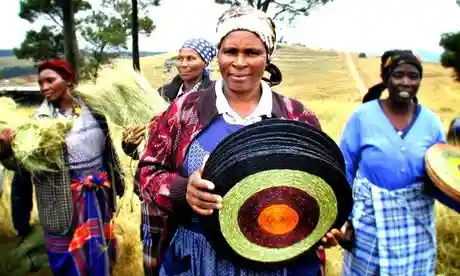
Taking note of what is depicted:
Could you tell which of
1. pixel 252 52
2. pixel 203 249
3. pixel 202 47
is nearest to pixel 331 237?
pixel 203 249

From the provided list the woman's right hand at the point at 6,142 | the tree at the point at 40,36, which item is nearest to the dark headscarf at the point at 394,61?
the woman's right hand at the point at 6,142

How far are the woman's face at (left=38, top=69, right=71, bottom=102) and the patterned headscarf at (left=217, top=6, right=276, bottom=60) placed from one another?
1.77m

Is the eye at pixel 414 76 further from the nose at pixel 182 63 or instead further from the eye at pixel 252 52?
the nose at pixel 182 63

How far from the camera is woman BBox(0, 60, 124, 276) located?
3.20m

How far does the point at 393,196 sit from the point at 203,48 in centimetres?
173

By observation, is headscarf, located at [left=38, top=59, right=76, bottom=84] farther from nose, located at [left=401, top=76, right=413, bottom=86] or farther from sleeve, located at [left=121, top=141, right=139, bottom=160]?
nose, located at [left=401, top=76, right=413, bottom=86]

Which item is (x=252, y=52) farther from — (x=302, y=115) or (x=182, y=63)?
(x=182, y=63)

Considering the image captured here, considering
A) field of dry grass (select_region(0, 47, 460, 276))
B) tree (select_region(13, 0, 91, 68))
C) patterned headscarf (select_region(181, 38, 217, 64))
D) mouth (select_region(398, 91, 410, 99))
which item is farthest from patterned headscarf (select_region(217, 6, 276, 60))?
tree (select_region(13, 0, 91, 68))

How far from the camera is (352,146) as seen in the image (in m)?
3.00

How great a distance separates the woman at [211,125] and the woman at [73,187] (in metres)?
1.45

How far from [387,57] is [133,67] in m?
1.65

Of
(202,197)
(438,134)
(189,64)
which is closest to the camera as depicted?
(202,197)

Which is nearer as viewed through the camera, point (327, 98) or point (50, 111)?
point (50, 111)

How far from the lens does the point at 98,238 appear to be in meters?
3.35
